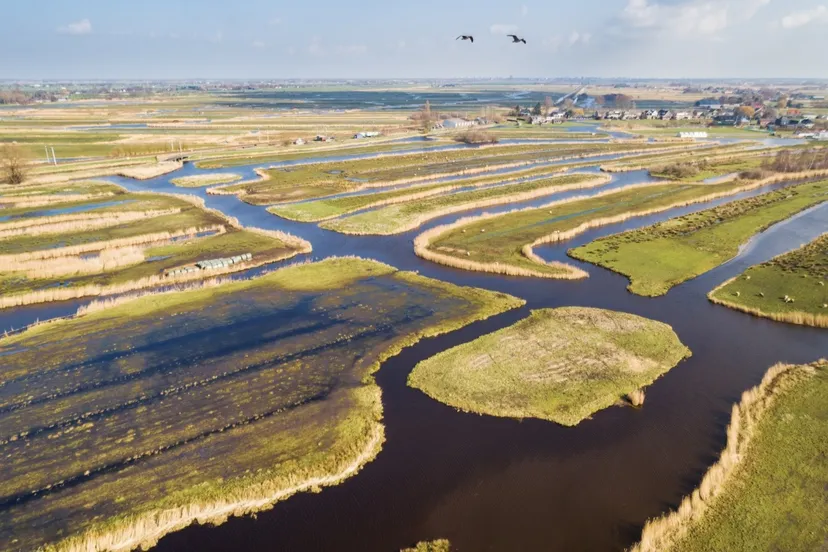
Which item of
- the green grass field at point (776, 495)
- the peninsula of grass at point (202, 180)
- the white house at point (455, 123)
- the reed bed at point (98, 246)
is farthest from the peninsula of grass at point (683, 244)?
the white house at point (455, 123)

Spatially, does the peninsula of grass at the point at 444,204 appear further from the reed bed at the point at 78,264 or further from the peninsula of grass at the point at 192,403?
the reed bed at the point at 78,264

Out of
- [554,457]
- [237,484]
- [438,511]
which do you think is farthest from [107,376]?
[554,457]

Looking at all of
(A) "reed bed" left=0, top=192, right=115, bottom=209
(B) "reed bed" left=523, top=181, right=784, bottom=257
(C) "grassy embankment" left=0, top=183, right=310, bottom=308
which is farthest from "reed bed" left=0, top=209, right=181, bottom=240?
(B) "reed bed" left=523, top=181, right=784, bottom=257

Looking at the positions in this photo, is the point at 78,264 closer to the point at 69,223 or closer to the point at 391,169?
the point at 69,223

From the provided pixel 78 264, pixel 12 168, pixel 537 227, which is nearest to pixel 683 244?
pixel 537 227

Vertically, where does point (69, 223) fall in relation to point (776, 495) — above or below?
below

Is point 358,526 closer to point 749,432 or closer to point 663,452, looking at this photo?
point 663,452
